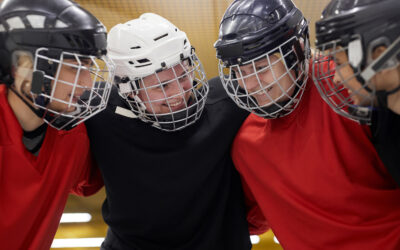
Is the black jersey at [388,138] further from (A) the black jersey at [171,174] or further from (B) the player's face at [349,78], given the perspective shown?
(A) the black jersey at [171,174]

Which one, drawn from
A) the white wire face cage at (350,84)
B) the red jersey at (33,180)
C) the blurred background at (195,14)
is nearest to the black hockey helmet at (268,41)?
the white wire face cage at (350,84)

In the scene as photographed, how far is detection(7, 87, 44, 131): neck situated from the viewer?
45.2 inches

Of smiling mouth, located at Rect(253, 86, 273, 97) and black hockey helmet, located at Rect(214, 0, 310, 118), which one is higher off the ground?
black hockey helmet, located at Rect(214, 0, 310, 118)

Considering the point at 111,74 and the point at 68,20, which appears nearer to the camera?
the point at 68,20

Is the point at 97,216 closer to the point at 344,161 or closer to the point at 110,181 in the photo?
the point at 110,181

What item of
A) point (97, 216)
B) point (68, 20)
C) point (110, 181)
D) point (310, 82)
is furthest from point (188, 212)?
point (97, 216)

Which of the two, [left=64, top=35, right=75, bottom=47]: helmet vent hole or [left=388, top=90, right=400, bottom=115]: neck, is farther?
[left=64, top=35, right=75, bottom=47]: helmet vent hole

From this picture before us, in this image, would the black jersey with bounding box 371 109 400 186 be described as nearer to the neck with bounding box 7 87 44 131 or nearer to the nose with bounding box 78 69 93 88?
the nose with bounding box 78 69 93 88

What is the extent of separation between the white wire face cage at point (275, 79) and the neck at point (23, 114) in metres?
0.68

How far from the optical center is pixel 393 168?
1022 mm

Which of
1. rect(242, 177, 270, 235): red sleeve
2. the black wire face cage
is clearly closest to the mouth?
the black wire face cage

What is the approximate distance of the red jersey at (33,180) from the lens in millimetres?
1137

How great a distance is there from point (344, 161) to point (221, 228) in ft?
2.18

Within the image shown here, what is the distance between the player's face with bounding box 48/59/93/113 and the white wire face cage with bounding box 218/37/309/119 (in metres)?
0.50
